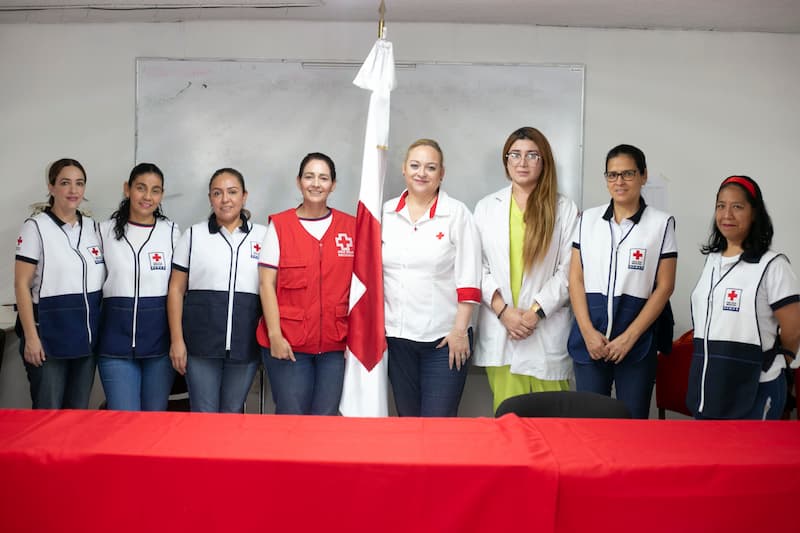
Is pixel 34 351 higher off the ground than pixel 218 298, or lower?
lower

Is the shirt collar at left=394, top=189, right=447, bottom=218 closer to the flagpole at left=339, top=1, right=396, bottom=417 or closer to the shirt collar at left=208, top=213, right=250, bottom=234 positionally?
the flagpole at left=339, top=1, right=396, bottom=417

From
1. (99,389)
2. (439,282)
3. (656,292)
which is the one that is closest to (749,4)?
(656,292)

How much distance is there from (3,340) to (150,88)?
1.61 metres

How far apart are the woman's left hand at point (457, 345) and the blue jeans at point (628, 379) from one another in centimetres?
51

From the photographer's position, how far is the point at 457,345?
2783 mm

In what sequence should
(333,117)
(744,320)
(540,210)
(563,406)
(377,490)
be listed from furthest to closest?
(333,117) → (540,210) → (744,320) → (563,406) → (377,490)

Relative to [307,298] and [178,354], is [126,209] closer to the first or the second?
[178,354]

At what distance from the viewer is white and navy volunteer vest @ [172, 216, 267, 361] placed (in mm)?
2840

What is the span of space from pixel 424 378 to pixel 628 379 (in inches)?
34.4

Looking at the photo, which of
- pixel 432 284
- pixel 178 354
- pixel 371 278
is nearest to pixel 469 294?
pixel 432 284

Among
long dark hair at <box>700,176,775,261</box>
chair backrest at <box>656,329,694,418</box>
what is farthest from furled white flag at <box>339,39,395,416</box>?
chair backrest at <box>656,329,694,418</box>

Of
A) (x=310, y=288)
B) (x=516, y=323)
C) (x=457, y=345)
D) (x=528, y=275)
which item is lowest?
(x=457, y=345)

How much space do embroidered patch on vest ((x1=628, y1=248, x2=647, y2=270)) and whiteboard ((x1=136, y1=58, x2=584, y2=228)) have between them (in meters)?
1.11

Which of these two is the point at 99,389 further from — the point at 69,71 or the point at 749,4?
the point at 749,4
